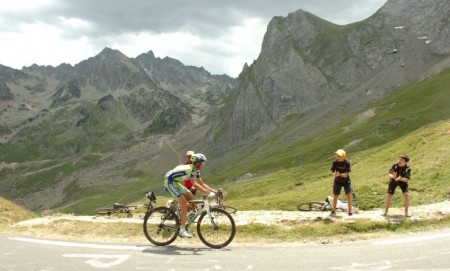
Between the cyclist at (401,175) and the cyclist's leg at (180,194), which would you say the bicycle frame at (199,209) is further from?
the cyclist at (401,175)

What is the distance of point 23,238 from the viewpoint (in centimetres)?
1892

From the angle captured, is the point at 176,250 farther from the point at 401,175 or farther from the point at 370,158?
the point at 370,158

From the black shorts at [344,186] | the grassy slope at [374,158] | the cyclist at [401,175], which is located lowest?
the black shorts at [344,186]

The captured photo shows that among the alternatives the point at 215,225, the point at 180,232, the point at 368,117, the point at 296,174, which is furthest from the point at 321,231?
the point at 368,117

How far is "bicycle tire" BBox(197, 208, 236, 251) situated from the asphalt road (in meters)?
0.39

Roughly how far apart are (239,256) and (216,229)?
1.94 meters

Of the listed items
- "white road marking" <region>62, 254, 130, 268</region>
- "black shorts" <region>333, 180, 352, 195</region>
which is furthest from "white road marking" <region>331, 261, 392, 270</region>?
"black shorts" <region>333, 180, 352, 195</region>

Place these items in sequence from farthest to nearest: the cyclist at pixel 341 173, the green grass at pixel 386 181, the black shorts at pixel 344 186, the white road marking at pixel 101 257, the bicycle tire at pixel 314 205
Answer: the green grass at pixel 386 181
the bicycle tire at pixel 314 205
the black shorts at pixel 344 186
the cyclist at pixel 341 173
the white road marking at pixel 101 257

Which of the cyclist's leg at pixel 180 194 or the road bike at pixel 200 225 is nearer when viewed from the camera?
the road bike at pixel 200 225

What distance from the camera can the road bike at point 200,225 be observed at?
1680 centimetres

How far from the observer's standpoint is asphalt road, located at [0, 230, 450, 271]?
543 inches

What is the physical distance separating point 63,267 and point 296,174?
237 ft

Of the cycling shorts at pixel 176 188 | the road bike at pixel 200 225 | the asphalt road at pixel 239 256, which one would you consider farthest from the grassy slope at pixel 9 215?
the cycling shorts at pixel 176 188

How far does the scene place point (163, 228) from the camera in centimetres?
1781
